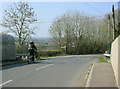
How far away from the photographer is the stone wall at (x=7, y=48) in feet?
67.0

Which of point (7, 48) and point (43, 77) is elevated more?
point (7, 48)

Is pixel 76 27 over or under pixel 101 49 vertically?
over

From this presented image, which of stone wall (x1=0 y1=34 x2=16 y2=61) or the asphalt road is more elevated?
stone wall (x1=0 y1=34 x2=16 y2=61)

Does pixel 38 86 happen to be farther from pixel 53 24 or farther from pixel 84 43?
pixel 84 43

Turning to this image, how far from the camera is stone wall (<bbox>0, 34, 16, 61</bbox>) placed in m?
20.4

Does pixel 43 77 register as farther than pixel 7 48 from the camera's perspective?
No

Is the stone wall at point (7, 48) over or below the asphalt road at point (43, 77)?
over

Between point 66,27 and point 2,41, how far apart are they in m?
38.0

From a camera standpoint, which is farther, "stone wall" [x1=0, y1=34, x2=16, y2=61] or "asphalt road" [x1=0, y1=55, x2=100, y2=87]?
"stone wall" [x1=0, y1=34, x2=16, y2=61]

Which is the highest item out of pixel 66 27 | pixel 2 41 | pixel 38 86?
pixel 66 27

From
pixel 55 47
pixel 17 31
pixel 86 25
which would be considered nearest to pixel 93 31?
pixel 86 25

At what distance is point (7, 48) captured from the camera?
21453 millimetres

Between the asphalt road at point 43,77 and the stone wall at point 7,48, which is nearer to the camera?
→ the asphalt road at point 43,77

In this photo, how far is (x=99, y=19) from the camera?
6250 cm
